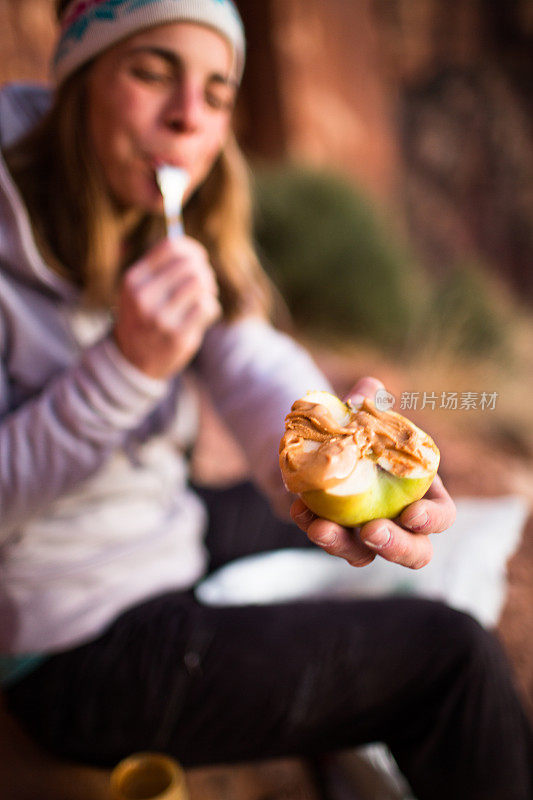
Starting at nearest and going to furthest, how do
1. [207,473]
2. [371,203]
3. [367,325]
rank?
[207,473] < [367,325] < [371,203]

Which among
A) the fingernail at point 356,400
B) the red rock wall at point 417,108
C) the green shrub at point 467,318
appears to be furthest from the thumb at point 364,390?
the red rock wall at point 417,108

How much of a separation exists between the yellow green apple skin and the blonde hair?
290 millimetres

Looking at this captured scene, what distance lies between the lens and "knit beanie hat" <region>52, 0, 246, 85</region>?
10.4 inches

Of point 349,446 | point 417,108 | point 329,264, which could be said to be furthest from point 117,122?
point 417,108

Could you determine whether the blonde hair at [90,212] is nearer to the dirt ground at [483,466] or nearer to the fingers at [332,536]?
the dirt ground at [483,466]

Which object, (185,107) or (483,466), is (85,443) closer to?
(185,107)

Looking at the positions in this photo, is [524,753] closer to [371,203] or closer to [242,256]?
[242,256]

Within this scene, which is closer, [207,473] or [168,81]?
[168,81]

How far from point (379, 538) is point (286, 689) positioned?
0.24 metres

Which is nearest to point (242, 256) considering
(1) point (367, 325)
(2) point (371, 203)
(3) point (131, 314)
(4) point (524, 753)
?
(3) point (131, 314)

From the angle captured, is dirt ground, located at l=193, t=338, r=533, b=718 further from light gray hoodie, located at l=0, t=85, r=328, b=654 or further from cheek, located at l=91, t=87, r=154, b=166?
cheek, located at l=91, t=87, r=154, b=166

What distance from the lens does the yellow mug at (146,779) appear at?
35cm

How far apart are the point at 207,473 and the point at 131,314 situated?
22.8 inches

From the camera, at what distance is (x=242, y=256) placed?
0.48 meters
